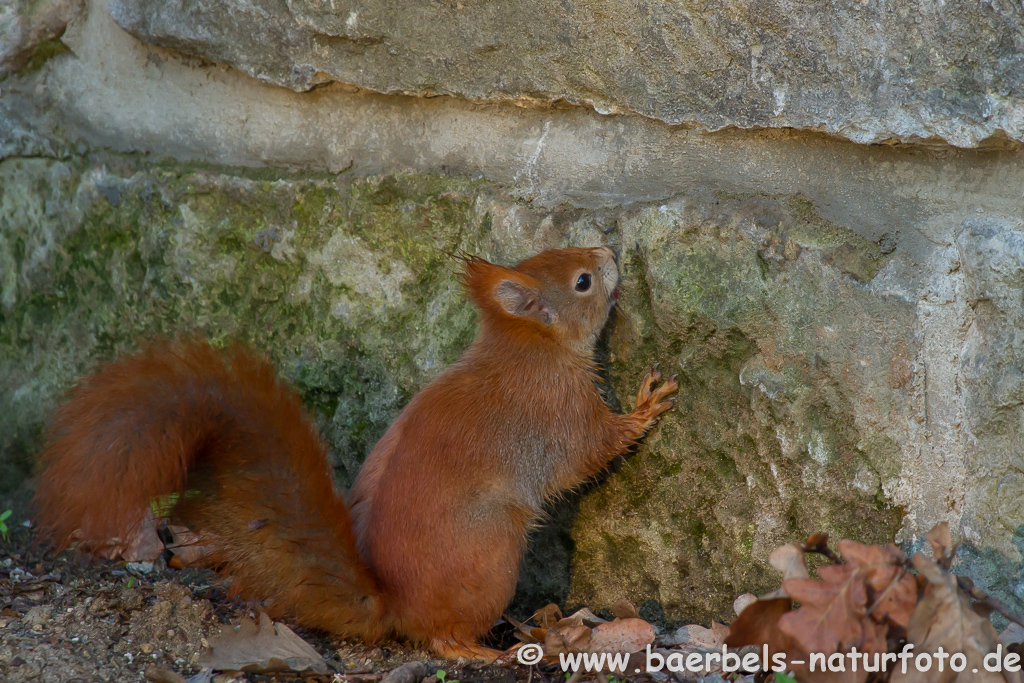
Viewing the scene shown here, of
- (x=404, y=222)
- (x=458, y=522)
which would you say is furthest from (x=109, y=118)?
(x=458, y=522)

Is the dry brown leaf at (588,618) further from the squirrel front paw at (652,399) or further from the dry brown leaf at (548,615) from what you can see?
the squirrel front paw at (652,399)

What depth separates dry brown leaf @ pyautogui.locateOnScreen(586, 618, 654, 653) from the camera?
2.57 meters

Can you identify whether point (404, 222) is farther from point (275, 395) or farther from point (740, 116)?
point (740, 116)

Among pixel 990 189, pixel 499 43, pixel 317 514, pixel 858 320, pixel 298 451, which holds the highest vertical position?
pixel 499 43

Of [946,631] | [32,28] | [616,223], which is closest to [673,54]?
[616,223]

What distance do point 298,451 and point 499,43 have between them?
1.28 meters

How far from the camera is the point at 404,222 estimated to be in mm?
3070

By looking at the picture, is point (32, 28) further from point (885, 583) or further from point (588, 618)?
point (885, 583)

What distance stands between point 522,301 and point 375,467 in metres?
0.68

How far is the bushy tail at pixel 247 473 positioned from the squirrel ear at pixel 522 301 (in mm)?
701

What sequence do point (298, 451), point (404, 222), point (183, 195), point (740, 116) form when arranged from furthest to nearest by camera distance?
point (183, 195)
point (404, 222)
point (298, 451)
point (740, 116)

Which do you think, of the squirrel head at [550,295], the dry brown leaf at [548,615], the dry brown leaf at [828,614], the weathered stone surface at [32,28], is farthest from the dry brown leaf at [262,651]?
the weathered stone surface at [32,28]

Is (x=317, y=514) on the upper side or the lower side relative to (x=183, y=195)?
lower

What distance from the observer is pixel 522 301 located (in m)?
2.94
